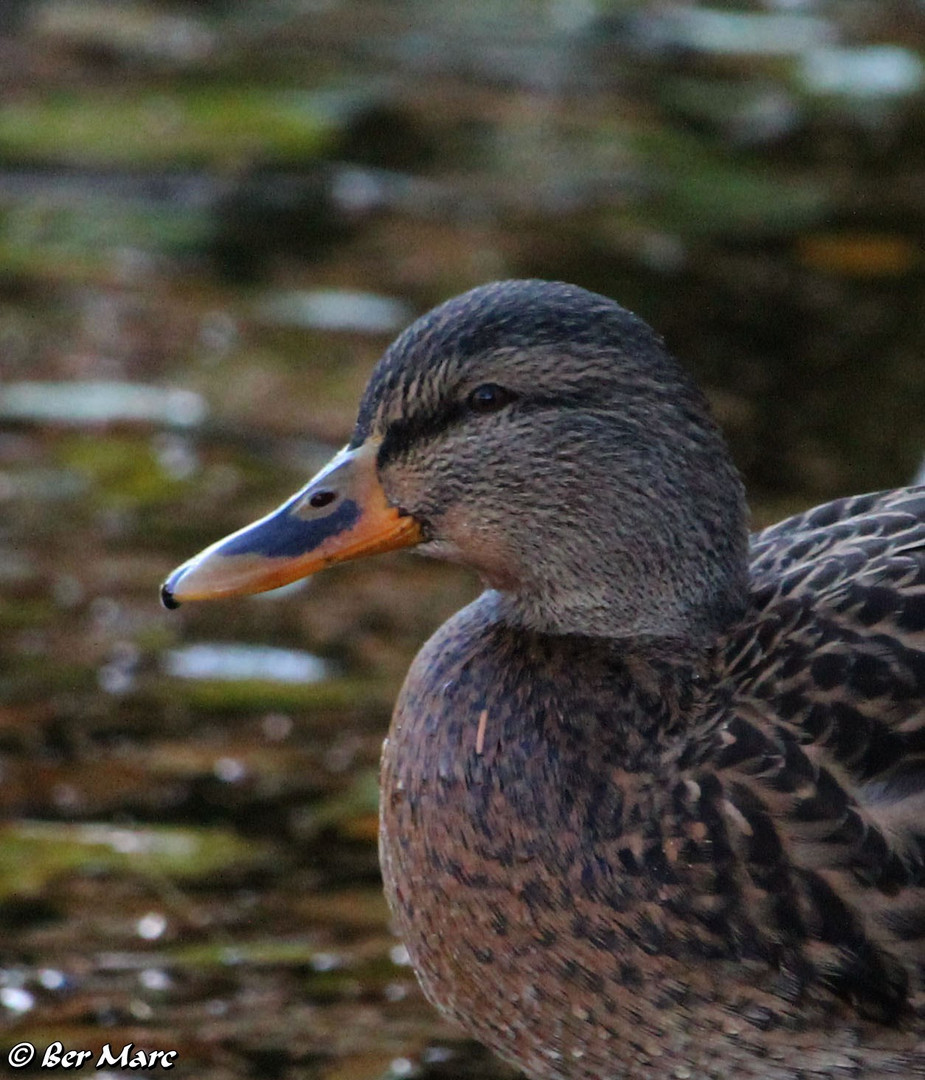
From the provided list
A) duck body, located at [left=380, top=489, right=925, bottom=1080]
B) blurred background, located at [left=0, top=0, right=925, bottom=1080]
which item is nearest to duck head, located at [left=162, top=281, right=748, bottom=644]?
duck body, located at [left=380, top=489, right=925, bottom=1080]

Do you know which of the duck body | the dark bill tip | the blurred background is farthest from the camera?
the blurred background

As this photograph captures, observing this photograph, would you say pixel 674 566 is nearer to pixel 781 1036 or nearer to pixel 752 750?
pixel 752 750

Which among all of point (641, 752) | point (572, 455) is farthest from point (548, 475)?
point (641, 752)

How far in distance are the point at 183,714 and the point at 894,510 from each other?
7.19ft

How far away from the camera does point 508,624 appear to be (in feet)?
12.6

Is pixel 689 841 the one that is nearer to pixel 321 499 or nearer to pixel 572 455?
pixel 572 455

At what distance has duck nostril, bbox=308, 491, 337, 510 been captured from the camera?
147 inches

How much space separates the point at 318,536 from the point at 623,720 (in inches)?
24.2

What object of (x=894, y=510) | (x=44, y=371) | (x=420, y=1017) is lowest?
(x=420, y=1017)

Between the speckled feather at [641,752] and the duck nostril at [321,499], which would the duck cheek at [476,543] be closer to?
the speckled feather at [641,752]

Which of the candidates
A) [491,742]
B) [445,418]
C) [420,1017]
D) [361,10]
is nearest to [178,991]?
[420,1017]

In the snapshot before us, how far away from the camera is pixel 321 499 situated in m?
3.75

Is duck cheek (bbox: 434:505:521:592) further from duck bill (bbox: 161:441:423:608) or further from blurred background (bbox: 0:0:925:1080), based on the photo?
blurred background (bbox: 0:0:925:1080)

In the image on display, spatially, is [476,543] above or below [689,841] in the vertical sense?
above
